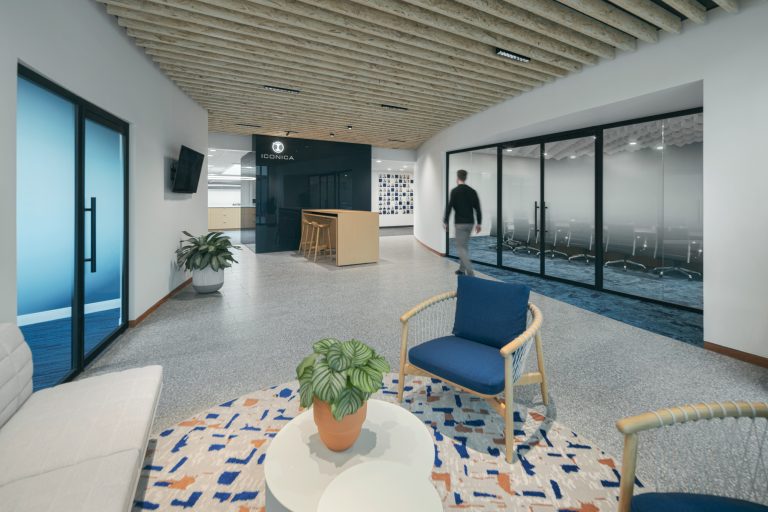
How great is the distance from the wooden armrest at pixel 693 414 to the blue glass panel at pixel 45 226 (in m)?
3.76

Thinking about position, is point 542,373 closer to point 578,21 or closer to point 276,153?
point 578,21

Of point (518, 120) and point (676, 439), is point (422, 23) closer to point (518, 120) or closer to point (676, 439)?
point (518, 120)

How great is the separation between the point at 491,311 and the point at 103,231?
12.9 ft

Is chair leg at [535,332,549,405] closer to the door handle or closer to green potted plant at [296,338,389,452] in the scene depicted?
green potted plant at [296,338,389,452]

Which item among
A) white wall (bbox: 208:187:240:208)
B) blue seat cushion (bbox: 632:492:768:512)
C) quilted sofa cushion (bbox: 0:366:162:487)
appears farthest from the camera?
white wall (bbox: 208:187:240:208)

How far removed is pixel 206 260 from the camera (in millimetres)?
5910

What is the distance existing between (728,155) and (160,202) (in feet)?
22.1

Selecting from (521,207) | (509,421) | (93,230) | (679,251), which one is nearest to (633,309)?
(679,251)

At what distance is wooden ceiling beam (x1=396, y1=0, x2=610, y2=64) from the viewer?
12.9ft

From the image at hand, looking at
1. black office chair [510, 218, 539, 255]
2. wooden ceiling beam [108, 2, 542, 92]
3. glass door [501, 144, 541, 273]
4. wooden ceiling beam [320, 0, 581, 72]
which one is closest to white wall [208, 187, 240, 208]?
glass door [501, 144, 541, 273]

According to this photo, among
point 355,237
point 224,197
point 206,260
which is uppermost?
point 224,197

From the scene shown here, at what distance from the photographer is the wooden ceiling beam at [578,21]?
153 inches

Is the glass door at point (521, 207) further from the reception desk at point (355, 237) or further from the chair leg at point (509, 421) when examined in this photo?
the chair leg at point (509, 421)

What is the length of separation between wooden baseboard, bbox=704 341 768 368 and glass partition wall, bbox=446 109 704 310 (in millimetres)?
1705
